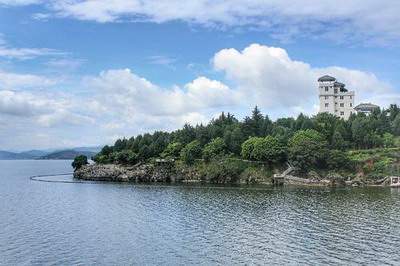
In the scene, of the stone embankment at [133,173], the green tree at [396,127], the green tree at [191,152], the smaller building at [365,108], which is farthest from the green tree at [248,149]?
the smaller building at [365,108]

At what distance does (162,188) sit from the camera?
104m

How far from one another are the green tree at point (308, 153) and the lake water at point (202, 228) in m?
24.1

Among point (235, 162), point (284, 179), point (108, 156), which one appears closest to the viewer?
point (284, 179)

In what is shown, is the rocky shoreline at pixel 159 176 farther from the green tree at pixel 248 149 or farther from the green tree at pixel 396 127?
the green tree at pixel 396 127

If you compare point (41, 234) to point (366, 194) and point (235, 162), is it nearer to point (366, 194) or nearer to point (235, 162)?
Answer: point (366, 194)

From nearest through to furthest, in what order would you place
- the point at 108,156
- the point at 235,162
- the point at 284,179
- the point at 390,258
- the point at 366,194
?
the point at 390,258
the point at 366,194
the point at 284,179
the point at 235,162
the point at 108,156

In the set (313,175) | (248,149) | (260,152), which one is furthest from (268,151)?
(313,175)

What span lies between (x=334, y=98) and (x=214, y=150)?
53.7 metres

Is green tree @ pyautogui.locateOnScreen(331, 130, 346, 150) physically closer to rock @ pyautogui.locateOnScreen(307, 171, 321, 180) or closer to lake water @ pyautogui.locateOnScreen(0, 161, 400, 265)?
rock @ pyautogui.locateOnScreen(307, 171, 321, 180)

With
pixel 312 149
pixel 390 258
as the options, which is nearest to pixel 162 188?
pixel 312 149

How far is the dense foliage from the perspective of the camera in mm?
116875

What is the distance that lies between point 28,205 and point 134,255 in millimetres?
39895

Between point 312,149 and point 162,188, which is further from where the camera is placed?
point 312,149

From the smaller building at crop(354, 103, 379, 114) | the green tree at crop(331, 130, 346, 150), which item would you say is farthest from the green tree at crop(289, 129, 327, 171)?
the smaller building at crop(354, 103, 379, 114)
